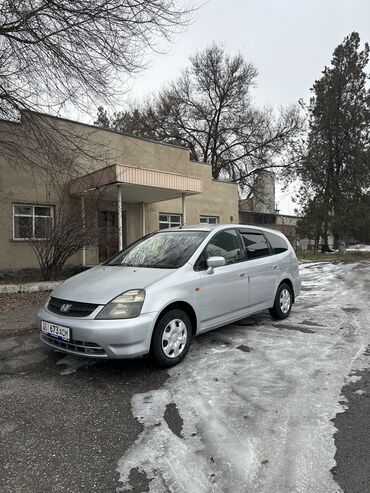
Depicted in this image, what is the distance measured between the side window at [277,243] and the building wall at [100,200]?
5656mm

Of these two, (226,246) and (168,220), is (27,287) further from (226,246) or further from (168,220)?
(168,220)

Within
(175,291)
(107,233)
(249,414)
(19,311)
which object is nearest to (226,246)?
(175,291)

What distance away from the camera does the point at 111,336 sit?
386 cm

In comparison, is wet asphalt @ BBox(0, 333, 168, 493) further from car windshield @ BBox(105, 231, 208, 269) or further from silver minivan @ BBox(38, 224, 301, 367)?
car windshield @ BBox(105, 231, 208, 269)

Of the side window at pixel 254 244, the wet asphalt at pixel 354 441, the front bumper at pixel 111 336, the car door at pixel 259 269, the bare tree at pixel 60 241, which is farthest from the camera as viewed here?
the bare tree at pixel 60 241

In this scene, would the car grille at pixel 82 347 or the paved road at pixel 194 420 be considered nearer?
the paved road at pixel 194 420

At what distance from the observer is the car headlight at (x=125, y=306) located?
157 inches

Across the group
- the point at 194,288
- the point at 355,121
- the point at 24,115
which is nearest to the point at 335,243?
the point at 355,121

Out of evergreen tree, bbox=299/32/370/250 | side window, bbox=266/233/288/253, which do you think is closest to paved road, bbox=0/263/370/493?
side window, bbox=266/233/288/253

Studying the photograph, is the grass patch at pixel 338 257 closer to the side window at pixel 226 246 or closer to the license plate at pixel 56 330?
the side window at pixel 226 246

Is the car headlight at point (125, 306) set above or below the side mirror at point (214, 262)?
below

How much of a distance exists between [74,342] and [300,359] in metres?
2.66

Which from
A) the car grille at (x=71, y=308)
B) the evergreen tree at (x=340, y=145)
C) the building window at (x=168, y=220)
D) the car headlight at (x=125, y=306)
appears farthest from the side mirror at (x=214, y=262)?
the evergreen tree at (x=340, y=145)

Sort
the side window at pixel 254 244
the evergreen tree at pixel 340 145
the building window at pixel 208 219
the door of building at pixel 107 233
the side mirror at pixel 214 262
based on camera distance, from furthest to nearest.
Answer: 1. the evergreen tree at pixel 340 145
2. the building window at pixel 208 219
3. the door of building at pixel 107 233
4. the side window at pixel 254 244
5. the side mirror at pixel 214 262
